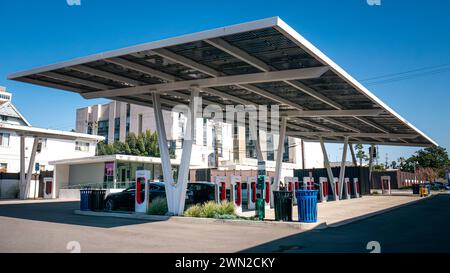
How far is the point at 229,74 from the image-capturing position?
15.3 meters

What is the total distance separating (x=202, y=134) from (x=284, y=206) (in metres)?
53.9

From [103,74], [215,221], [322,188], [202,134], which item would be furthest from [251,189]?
[202,134]

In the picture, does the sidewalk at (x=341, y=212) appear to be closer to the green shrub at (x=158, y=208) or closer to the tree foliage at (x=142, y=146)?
the green shrub at (x=158, y=208)

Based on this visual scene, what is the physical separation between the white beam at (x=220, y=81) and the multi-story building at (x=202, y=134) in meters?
42.7

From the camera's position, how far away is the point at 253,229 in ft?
39.6

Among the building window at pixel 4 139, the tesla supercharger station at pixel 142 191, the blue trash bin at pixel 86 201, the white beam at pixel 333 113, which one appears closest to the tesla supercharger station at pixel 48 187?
the building window at pixel 4 139

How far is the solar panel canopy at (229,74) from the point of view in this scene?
11375 millimetres

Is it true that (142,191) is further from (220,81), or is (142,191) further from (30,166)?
(30,166)

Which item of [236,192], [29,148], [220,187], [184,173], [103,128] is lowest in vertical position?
[236,192]

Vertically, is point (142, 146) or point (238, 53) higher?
point (142, 146)

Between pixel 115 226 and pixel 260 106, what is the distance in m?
11.0

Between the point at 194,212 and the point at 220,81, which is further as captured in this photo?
the point at 220,81

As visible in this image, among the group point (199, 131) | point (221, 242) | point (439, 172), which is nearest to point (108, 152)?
point (199, 131)
